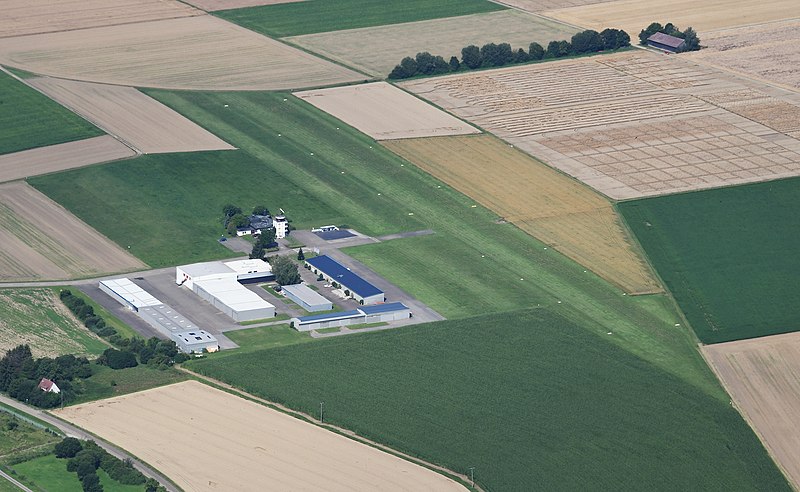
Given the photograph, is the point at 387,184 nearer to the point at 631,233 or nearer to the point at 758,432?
the point at 631,233

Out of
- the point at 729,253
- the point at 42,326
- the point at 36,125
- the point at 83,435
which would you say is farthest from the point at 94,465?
the point at 36,125

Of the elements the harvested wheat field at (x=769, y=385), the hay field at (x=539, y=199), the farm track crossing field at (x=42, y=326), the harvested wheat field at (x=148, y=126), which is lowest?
the farm track crossing field at (x=42, y=326)

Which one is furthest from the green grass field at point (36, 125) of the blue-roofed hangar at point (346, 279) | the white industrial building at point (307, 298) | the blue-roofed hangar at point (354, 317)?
the blue-roofed hangar at point (354, 317)

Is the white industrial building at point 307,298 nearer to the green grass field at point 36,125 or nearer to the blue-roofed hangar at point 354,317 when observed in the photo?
the blue-roofed hangar at point 354,317

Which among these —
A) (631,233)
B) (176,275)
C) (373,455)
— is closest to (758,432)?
(373,455)

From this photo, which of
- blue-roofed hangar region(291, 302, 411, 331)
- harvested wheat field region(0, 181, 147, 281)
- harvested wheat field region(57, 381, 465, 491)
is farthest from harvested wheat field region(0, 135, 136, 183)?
harvested wheat field region(57, 381, 465, 491)

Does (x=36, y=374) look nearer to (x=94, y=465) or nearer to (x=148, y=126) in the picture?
(x=94, y=465)
